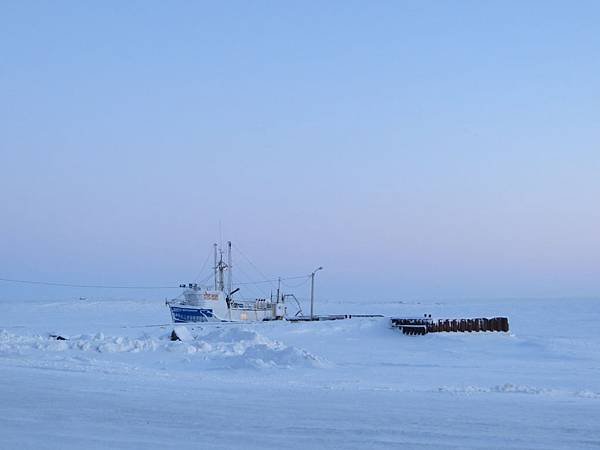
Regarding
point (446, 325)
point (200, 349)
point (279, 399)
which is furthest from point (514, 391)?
point (446, 325)

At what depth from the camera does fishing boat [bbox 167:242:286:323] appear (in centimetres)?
4966

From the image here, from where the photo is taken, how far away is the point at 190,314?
49719 mm

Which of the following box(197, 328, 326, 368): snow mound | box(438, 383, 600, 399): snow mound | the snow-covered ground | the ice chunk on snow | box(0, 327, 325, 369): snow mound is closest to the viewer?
the snow-covered ground

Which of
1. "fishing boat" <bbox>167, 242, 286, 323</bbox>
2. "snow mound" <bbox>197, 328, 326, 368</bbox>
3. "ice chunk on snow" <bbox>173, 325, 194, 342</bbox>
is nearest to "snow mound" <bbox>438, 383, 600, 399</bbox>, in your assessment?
"snow mound" <bbox>197, 328, 326, 368</bbox>

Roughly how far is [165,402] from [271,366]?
9.33 metres

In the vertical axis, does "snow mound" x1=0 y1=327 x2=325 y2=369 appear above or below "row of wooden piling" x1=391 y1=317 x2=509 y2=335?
below

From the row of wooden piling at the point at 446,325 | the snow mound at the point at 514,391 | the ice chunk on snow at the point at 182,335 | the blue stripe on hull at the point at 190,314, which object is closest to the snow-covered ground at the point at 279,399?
the snow mound at the point at 514,391

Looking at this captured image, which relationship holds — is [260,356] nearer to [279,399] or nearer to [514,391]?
[514,391]

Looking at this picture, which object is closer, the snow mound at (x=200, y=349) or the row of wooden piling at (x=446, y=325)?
the snow mound at (x=200, y=349)

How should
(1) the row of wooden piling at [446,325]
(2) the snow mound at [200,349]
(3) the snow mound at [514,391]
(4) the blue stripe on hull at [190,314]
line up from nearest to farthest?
(3) the snow mound at [514,391] → (2) the snow mound at [200,349] → (1) the row of wooden piling at [446,325] → (4) the blue stripe on hull at [190,314]

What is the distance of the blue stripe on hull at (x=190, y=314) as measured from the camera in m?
49.3

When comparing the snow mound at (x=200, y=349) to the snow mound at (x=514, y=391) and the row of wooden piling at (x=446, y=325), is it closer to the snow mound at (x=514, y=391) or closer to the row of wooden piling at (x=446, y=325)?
the snow mound at (x=514, y=391)

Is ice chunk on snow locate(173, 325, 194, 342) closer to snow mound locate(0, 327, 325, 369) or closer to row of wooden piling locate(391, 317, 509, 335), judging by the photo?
snow mound locate(0, 327, 325, 369)

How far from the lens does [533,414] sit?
1248 centimetres
